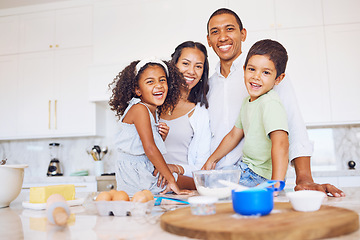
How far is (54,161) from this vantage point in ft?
12.6

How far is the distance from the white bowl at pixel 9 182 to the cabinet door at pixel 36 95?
2725mm

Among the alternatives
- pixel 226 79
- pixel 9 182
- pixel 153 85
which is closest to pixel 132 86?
pixel 153 85

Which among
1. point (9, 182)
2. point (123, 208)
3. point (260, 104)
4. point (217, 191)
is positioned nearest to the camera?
point (123, 208)

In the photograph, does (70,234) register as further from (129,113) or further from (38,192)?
(129,113)

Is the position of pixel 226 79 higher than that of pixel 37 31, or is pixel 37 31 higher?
pixel 37 31

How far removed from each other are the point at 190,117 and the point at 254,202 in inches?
52.2

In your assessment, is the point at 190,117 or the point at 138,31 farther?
the point at 138,31

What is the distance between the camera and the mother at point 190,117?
189 cm

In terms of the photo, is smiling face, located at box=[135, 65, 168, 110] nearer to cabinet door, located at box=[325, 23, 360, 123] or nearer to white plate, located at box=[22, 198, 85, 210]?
white plate, located at box=[22, 198, 85, 210]

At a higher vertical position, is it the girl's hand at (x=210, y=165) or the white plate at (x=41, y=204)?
the girl's hand at (x=210, y=165)

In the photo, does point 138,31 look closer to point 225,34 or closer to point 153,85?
point 225,34

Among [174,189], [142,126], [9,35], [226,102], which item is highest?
[9,35]

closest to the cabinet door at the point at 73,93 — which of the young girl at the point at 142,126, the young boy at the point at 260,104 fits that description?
the young girl at the point at 142,126

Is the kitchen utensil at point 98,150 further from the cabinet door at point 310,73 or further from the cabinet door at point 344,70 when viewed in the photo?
the cabinet door at point 344,70
